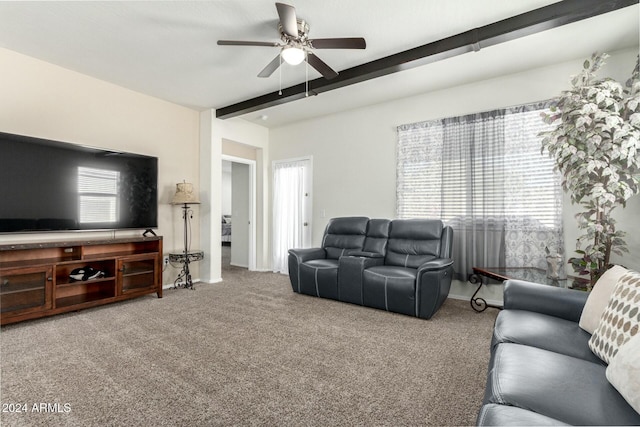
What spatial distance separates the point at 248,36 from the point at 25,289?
10.4 feet

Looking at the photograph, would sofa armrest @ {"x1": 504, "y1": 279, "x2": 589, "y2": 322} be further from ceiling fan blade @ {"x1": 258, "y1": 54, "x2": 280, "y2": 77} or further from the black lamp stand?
the black lamp stand

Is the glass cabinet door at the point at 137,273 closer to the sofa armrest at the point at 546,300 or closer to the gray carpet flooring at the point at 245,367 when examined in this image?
the gray carpet flooring at the point at 245,367

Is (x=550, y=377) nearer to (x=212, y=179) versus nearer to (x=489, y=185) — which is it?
(x=489, y=185)

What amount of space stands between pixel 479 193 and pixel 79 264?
4.61m

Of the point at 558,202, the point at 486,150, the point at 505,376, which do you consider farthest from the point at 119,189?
the point at 558,202

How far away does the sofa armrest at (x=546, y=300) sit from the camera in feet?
5.95

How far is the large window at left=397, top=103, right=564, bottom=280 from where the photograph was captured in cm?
335

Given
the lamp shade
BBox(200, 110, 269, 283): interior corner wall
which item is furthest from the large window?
the lamp shade

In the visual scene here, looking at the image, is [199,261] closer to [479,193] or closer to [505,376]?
[479,193]

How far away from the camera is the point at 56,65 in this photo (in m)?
3.38

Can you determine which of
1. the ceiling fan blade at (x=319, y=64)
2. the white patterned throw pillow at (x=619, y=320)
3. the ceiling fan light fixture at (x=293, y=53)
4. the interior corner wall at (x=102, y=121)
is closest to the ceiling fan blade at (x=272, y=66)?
the ceiling fan light fixture at (x=293, y=53)

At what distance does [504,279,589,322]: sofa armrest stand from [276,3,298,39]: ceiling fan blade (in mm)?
2425

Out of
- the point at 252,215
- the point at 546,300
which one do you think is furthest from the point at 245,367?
the point at 252,215

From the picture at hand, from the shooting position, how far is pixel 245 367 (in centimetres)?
208
